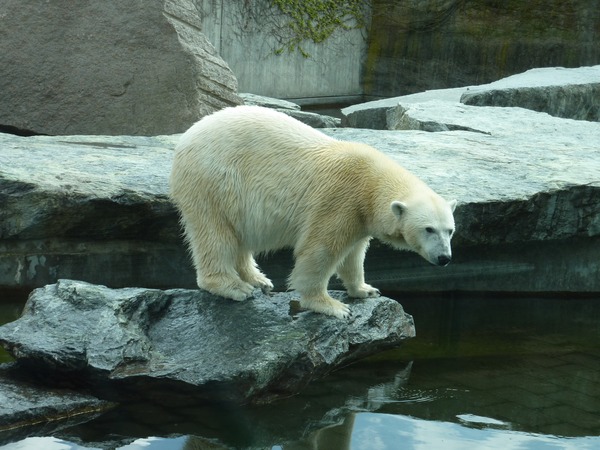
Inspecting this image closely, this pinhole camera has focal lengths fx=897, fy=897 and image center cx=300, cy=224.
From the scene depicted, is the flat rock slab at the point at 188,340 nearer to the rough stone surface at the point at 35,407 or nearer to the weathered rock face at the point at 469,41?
the rough stone surface at the point at 35,407

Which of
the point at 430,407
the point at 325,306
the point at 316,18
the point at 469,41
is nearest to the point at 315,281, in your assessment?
the point at 325,306

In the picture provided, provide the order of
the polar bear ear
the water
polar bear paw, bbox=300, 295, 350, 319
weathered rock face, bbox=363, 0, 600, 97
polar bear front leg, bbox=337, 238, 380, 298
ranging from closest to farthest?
the water, the polar bear ear, polar bear paw, bbox=300, 295, 350, 319, polar bear front leg, bbox=337, 238, 380, 298, weathered rock face, bbox=363, 0, 600, 97

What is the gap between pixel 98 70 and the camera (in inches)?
316

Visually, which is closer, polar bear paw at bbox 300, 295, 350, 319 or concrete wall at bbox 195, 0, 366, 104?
polar bear paw at bbox 300, 295, 350, 319

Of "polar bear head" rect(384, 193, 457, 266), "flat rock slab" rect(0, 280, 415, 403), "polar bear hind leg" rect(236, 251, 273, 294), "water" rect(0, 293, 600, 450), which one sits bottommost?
"water" rect(0, 293, 600, 450)

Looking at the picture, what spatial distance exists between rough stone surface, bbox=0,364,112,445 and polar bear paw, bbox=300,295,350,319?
109 cm

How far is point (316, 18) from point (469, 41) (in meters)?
2.89

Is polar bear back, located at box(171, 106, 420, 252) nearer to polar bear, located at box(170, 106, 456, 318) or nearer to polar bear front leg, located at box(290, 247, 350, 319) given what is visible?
polar bear, located at box(170, 106, 456, 318)

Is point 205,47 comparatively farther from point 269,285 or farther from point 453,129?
point 269,285

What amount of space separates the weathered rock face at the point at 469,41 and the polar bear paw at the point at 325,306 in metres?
12.8

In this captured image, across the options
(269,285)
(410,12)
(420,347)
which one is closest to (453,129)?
(420,347)

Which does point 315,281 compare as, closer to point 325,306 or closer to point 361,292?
point 325,306

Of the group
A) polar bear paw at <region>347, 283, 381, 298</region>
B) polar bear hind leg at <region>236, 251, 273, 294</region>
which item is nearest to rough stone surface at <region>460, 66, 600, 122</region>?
polar bear paw at <region>347, 283, 381, 298</region>

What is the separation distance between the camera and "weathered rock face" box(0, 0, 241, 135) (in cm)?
802
